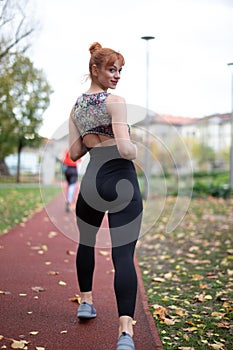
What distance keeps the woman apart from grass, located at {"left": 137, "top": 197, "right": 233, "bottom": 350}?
0.61 metres

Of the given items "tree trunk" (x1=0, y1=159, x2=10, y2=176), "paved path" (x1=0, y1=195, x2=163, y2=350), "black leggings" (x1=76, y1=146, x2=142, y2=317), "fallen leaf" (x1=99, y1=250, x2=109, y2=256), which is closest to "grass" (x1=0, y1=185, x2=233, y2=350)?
"paved path" (x1=0, y1=195, x2=163, y2=350)

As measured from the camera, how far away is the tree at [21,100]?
44.8 ft

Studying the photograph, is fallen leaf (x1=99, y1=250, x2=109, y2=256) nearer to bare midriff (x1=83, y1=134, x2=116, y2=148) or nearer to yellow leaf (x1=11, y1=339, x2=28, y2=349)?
yellow leaf (x1=11, y1=339, x2=28, y2=349)

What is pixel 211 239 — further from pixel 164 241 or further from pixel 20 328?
pixel 20 328

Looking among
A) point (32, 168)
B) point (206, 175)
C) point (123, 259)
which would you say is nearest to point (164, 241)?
point (123, 259)

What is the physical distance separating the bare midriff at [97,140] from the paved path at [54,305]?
4.38 feet

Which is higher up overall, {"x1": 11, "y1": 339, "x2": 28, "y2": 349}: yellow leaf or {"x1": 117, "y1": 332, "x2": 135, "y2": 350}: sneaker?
{"x1": 117, "y1": 332, "x2": 135, "y2": 350}: sneaker

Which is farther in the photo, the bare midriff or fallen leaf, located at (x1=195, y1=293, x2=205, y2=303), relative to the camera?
fallen leaf, located at (x1=195, y1=293, x2=205, y2=303)

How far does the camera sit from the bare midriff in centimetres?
324

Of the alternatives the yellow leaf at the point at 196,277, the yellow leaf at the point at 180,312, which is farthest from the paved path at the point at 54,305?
the yellow leaf at the point at 196,277

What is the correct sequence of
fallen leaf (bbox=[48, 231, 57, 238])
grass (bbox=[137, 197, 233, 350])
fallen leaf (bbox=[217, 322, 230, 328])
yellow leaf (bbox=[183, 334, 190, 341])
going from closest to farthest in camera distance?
yellow leaf (bbox=[183, 334, 190, 341]) < grass (bbox=[137, 197, 233, 350]) < fallen leaf (bbox=[217, 322, 230, 328]) < fallen leaf (bbox=[48, 231, 57, 238])

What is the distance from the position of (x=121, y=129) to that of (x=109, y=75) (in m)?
0.42

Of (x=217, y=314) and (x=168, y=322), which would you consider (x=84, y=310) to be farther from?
(x=217, y=314)

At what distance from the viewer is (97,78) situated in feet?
10.8
